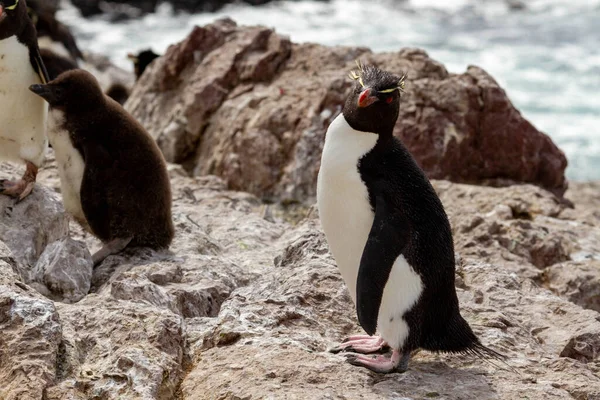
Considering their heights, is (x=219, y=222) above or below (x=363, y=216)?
below

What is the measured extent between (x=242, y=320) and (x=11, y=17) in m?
2.71

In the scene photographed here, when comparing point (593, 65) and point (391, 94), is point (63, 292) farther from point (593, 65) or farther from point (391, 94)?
point (593, 65)

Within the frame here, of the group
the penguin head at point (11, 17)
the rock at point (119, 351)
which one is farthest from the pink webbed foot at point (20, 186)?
the rock at point (119, 351)

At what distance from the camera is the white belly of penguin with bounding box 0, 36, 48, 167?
5137 mm

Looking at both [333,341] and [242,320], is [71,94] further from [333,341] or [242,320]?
[333,341]

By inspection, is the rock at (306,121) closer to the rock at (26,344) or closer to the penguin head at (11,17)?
the penguin head at (11,17)

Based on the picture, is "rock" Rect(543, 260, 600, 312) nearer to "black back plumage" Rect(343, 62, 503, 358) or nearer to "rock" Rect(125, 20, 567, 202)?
"black back plumage" Rect(343, 62, 503, 358)

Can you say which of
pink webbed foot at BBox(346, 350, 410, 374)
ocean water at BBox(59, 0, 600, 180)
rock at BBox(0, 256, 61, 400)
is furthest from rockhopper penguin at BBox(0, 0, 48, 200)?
ocean water at BBox(59, 0, 600, 180)

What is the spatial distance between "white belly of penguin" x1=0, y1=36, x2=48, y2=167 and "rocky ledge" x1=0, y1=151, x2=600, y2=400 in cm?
28

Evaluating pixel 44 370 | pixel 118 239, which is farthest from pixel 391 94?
pixel 118 239

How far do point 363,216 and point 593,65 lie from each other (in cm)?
1560

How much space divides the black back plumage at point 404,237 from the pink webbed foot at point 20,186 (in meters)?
2.32

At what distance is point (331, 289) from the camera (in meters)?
3.85

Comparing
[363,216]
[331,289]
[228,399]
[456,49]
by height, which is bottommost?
[228,399]
